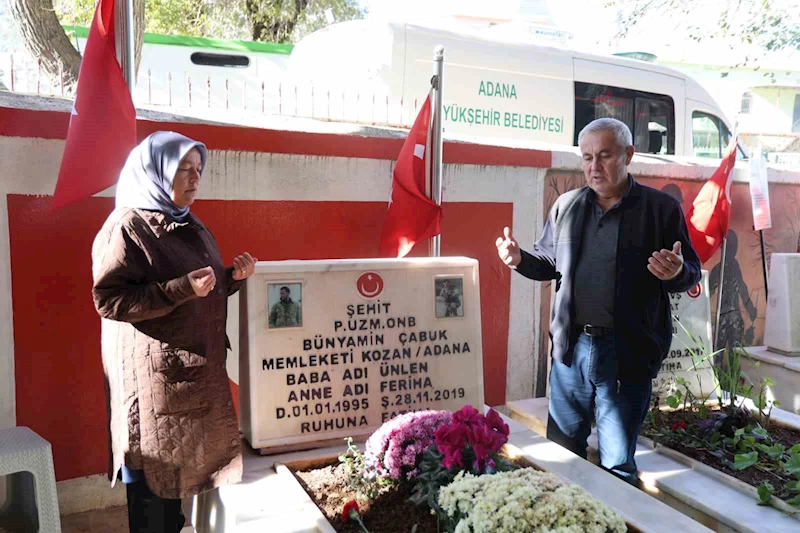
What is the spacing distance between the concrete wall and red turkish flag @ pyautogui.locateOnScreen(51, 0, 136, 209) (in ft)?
0.22

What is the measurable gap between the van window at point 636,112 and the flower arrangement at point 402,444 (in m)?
5.38

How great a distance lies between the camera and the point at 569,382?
9.57 ft

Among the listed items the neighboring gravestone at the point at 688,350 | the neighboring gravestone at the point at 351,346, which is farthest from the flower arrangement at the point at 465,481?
the neighboring gravestone at the point at 688,350

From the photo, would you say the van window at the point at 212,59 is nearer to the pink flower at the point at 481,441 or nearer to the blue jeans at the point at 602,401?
the blue jeans at the point at 602,401

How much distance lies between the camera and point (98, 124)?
280 cm

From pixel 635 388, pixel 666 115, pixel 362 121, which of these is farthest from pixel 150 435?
pixel 666 115

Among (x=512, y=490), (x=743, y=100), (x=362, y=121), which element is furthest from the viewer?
(x=743, y=100)

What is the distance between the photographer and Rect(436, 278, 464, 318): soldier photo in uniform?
3174mm

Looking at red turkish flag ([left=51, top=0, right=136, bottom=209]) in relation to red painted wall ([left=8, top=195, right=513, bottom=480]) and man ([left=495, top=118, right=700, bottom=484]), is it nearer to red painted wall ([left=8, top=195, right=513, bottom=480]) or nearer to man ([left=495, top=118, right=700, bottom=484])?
red painted wall ([left=8, top=195, right=513, bottom=480])

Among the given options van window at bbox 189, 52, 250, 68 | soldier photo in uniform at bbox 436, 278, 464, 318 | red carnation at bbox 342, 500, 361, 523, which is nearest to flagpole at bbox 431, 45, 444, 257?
soldier photo in uniform at bbox 436, 278, 464, 318

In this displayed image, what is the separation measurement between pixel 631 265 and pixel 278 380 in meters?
1.53

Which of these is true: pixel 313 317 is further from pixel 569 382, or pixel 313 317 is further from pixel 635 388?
pixel 635 388

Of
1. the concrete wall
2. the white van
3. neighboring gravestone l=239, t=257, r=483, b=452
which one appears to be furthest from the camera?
the white van

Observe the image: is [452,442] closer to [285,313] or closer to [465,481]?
[465,481]
